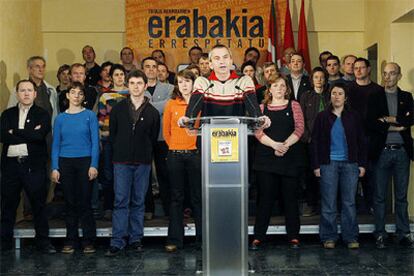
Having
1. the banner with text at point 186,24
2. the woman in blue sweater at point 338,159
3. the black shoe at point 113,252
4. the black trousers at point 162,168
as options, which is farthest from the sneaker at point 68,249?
the banner with text at point 186,24

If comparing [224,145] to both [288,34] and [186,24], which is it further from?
[186,24]

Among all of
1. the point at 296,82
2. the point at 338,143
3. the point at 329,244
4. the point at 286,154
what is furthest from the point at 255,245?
the point at 296,82

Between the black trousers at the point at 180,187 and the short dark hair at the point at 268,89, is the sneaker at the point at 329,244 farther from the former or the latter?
the short dark hair at the point at 268,89

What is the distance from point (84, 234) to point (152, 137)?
1.03 m

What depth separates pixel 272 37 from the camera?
8.78m

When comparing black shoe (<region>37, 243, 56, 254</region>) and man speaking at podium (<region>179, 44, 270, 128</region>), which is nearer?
man speaking at podium (<region>179, 44, 270, 128</region>)

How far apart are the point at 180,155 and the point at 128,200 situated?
62cm

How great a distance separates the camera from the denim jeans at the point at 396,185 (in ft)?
19.8

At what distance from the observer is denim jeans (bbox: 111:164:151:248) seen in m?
5.86

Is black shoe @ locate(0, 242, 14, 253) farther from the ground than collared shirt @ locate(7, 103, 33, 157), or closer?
closer

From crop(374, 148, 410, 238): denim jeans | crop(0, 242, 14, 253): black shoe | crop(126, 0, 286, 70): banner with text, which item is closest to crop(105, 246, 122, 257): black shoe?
crop(0, 242, 14, 253): black shoe

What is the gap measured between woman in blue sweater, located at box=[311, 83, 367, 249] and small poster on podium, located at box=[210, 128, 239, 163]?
1931 mm

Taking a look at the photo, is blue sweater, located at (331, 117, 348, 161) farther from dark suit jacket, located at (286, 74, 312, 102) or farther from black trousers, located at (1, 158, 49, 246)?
black trousers, located at (1, 158, 49, 246)

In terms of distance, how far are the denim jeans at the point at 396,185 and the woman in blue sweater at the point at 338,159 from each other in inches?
7.1
